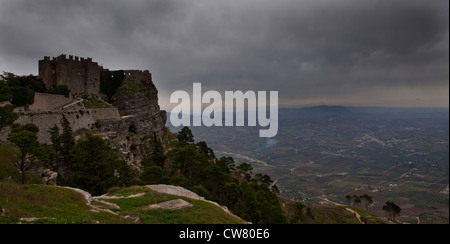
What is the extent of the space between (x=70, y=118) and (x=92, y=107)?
32.3 ft

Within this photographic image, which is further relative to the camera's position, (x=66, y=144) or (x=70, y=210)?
(x=66, y=144)

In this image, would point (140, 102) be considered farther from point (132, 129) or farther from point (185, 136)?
point (185, 136)

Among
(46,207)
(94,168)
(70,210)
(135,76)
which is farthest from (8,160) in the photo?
(135,76)

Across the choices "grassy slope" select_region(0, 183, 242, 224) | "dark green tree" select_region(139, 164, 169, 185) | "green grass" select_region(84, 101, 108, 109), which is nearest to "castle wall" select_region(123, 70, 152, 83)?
"green grass" select_region(84, 101, 108, 109)

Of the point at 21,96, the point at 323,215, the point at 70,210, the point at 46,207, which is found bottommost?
the point at 323,215

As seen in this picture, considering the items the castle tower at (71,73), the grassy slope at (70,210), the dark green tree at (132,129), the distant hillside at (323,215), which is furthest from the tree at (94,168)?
the distant hillside at (323,215)

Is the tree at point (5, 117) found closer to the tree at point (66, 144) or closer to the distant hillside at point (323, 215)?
the tree at point (66, 144)

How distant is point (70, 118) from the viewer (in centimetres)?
3909

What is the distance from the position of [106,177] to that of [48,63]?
3255 cm

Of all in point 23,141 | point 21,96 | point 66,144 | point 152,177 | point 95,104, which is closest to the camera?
point 23,141

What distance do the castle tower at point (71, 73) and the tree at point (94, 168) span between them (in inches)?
973

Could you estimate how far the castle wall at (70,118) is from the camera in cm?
3234
